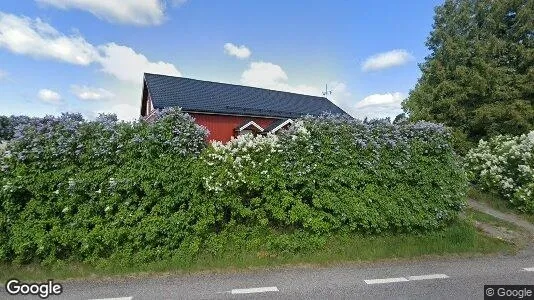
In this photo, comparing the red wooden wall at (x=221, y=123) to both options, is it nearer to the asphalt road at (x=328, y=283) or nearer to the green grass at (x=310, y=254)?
the green grass at (x=310, y=254)

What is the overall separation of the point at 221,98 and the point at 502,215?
60.2 ft

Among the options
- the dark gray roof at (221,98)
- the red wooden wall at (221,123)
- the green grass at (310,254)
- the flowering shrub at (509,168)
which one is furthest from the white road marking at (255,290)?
the red wooden wall at (221,123)

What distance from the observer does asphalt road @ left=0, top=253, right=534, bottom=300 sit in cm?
363

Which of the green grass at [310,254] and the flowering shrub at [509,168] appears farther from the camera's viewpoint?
the flowering shrub at [509,168]

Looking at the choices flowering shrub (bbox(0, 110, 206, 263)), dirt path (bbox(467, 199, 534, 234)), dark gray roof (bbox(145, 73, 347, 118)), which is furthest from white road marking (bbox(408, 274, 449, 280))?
dark gray roof (bbox(145, 73, 347, 118))

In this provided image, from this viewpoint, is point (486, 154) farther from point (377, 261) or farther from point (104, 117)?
point (104, 117)

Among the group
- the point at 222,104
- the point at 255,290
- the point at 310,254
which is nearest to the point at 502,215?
the point at 310,254

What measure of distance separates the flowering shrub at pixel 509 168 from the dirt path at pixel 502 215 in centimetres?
47

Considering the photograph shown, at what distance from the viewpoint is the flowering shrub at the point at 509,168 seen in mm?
7789

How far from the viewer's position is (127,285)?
152 inches

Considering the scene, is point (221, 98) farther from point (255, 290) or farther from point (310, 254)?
point (255, 290)

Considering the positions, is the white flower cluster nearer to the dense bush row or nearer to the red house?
the dense bush row

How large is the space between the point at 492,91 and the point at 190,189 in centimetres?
1505

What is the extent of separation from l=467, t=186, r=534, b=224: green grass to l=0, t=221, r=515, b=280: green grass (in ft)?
9.47
